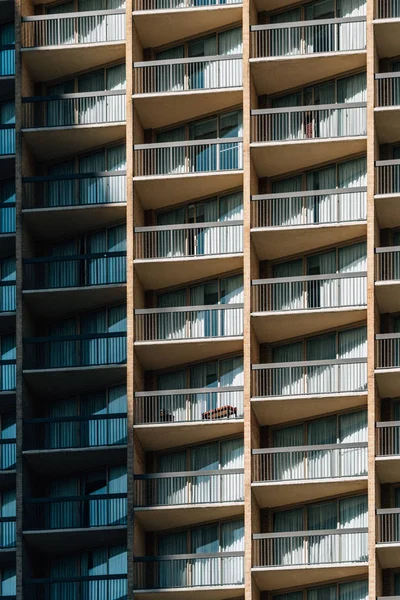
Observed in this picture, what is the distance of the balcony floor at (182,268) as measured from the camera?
102m

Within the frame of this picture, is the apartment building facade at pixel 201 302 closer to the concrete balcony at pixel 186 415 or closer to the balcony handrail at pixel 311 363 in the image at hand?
the concrete balcony at pixel 186 415

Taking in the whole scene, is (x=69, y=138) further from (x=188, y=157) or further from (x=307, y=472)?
(x=307, y=472)

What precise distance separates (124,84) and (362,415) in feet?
56.5

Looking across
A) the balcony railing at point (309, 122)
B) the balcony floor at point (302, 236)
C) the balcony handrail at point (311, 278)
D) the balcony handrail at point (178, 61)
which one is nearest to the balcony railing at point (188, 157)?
the balcony railing at point (309, 122)

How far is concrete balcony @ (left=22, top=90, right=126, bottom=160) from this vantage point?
10444 centimetres

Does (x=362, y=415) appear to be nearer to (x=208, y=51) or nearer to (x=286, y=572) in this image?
(x=286, y=572)

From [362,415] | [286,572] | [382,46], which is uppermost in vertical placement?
[382,46]

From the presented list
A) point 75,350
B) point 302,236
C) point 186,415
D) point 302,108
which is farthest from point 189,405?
point 302,108

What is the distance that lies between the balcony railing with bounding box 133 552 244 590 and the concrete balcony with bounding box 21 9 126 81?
20895 millimetres

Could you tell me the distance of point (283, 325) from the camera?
331ft

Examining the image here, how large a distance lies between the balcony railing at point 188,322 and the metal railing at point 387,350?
5828mm

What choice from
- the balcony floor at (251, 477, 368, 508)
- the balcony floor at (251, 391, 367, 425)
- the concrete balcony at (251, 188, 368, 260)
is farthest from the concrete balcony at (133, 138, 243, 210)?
the balcony floor at (251, 477, 368, 508)

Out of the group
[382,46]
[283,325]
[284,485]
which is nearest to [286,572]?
[284,485]

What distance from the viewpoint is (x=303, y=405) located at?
327 feet
